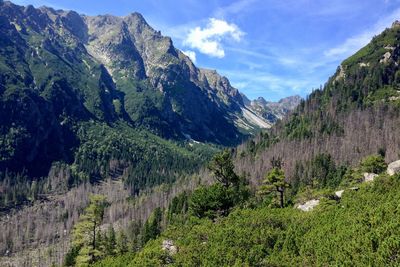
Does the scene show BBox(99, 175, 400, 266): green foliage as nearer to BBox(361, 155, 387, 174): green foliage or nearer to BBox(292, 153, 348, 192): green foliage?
BBox(361, 155, 387, 174): green foliage

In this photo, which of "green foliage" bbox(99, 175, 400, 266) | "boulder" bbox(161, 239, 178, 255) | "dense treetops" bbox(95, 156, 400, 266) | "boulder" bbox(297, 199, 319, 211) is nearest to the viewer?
"green foliage" bbox(99, 175, 400, 266)

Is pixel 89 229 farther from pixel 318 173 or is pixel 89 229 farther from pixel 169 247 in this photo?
pixel 318 173

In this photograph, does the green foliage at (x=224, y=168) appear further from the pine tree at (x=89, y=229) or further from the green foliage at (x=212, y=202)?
the pine tree at (x=89, y=229)

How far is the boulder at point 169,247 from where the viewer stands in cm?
6080

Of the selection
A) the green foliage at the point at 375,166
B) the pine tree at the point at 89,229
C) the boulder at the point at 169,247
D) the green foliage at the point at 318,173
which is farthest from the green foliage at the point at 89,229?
the green foliage at the point at 318,173

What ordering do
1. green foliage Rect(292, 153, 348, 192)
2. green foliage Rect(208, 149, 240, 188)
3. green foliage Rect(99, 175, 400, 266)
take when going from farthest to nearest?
green foliage Rect(292, 153, 348, 192)
green foliage Rect(208, 149, 240, 188)
green foliage Rect(99, 175, 400, 266)

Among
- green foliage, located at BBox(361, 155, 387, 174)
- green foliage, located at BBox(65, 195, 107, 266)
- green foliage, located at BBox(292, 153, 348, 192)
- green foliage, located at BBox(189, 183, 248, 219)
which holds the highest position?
green foliage, located at BBox(361, 155, 387, 174)

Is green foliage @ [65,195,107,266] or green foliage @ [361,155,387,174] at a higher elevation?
green foliage @ [361,155,387,174]

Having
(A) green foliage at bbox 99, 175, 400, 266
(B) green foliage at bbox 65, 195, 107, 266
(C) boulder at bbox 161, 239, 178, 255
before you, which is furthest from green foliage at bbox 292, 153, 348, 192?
(C) boulder at bbox 161, 239, 178, 255

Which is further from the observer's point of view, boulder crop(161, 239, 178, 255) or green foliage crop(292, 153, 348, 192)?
green foliage crop(292, 153, 348, 192)

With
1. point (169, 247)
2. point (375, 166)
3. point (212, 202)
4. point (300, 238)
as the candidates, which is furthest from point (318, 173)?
point (300, 238)

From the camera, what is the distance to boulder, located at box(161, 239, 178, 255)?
199 ft

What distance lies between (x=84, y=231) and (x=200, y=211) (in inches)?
993

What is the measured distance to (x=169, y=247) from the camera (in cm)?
6300
